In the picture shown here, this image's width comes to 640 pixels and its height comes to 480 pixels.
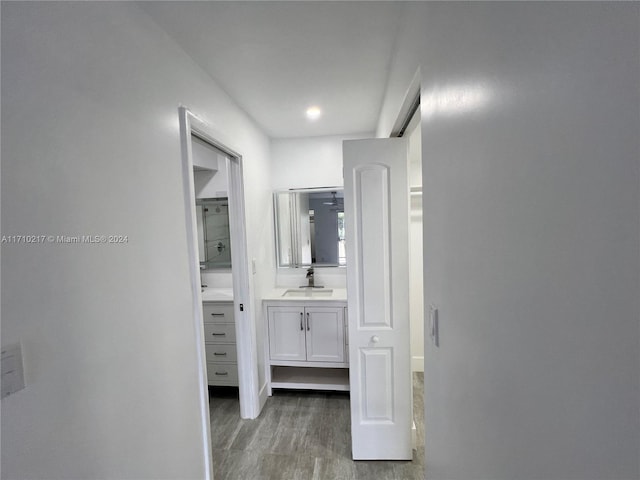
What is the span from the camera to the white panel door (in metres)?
1.70

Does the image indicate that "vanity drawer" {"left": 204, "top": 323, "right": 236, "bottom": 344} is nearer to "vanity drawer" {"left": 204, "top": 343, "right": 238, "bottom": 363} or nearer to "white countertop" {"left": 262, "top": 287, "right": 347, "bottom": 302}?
"vanity drawer" {"left": 204, "top": 343, "right": 238, "bottom": 363}

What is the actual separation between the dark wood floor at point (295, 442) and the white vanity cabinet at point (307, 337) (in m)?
0.21

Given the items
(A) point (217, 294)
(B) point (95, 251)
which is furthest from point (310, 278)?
(B) point (95, 251)

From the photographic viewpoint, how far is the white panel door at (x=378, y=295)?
5.58 feet

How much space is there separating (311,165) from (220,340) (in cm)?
194

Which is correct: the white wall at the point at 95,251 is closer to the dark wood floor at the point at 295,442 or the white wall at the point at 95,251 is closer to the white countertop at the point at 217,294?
the dark wood floor at the point at 295,442

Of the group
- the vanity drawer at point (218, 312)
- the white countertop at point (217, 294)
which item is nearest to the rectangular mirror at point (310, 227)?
the white countertop at point (217, 294)

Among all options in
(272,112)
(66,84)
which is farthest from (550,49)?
(272,112)

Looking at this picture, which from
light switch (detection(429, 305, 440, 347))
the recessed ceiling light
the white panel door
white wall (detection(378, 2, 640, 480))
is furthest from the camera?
the recessed ceiling light

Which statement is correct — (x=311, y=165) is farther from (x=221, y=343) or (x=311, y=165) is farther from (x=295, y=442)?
(x=295, y=442)

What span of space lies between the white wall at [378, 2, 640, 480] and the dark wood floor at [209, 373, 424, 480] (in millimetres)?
1386

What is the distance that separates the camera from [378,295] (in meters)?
1.75

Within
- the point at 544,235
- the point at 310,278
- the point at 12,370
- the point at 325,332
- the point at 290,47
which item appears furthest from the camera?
the point at 310,278

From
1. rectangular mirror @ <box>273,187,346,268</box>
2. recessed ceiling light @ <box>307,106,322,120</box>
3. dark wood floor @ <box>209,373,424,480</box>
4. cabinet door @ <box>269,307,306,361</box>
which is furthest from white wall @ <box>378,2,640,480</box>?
rectangular mirror @ <box>273,187,346,268</box>
